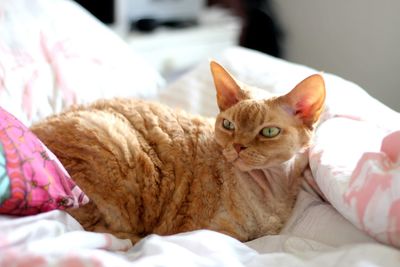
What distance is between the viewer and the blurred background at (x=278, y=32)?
6.63ft

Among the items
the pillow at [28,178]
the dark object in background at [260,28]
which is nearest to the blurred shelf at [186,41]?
the dark object in background at [260,28]

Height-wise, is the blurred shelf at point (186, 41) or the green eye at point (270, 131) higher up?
the green eye at point (270, 131)

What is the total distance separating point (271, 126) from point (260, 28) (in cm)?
159

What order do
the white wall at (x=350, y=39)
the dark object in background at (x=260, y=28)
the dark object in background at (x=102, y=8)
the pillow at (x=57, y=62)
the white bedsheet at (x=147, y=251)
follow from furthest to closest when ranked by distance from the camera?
the dark object in background at (x=102, y=8), the dark object in background at (x=260, y=28), the white wall at (x=350, y=39), the pillow at (x=57, y=62), the white bedsheet at (x=147, y=251)

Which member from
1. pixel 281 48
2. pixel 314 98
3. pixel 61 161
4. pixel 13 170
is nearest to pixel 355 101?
pixel 314 98

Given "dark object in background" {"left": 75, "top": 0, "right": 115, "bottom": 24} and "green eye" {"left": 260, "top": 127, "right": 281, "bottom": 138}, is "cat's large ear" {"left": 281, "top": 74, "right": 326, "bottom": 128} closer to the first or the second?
"green eye" {"left": 260, "top": 127, "right": 281, "bottom": 138}

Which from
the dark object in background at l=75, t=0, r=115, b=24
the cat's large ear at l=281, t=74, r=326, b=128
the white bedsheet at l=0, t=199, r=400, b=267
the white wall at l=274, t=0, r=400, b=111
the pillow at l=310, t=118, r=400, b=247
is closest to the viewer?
the white bedsheet at l=0, t=199, r=400, b=267

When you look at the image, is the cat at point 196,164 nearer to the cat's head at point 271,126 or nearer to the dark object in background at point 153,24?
the cat's head at point 271,126

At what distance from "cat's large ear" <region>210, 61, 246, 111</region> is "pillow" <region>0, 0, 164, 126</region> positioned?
59 centimetres

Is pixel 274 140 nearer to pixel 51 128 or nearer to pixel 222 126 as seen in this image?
pixel 222 126

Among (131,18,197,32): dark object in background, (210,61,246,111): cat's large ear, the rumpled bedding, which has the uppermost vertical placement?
(210,61,246,111): cat's large ear

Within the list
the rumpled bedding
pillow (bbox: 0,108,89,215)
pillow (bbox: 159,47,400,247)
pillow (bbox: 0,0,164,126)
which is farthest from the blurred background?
pillow (bbox: 0,108,89,215)

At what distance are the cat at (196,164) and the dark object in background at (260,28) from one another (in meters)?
1.34

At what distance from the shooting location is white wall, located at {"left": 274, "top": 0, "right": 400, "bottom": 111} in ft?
6.50
